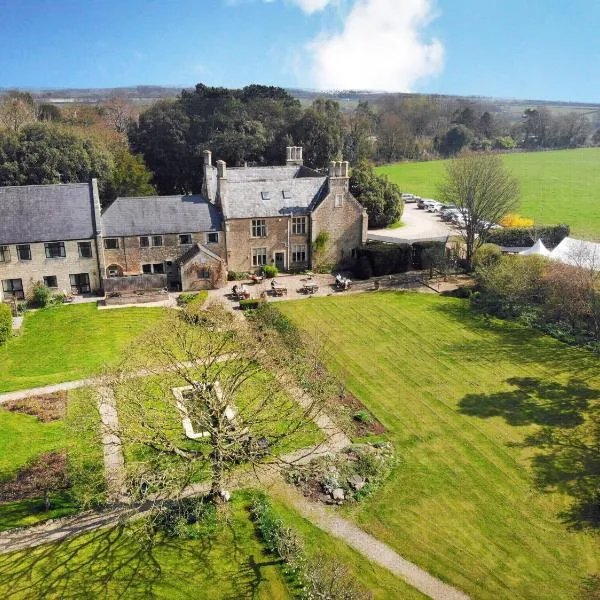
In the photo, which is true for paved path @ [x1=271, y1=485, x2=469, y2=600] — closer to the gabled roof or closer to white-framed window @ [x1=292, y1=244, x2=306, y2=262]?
the gabled roof

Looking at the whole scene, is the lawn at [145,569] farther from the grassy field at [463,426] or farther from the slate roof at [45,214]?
the slate roof at [45,214]

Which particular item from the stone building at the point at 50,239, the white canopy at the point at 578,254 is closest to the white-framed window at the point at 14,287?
the stone building at the point at 50,239

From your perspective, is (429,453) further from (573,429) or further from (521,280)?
(521,280)

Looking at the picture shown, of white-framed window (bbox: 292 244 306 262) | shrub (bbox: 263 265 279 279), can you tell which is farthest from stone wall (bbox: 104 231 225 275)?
white-framed window (bbox: 292 244 306 262)

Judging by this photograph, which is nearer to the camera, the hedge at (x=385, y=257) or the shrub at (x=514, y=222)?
the hedge at (x=385, y=257)

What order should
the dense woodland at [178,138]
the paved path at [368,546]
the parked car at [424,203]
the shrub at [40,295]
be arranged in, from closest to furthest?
the paved path at [368,546], the shrub at [40,295], the dense woodland at [178,138], the parked car at [424,203]

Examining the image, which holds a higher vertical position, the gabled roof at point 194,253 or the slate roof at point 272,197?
the slate roof at point 272,197
